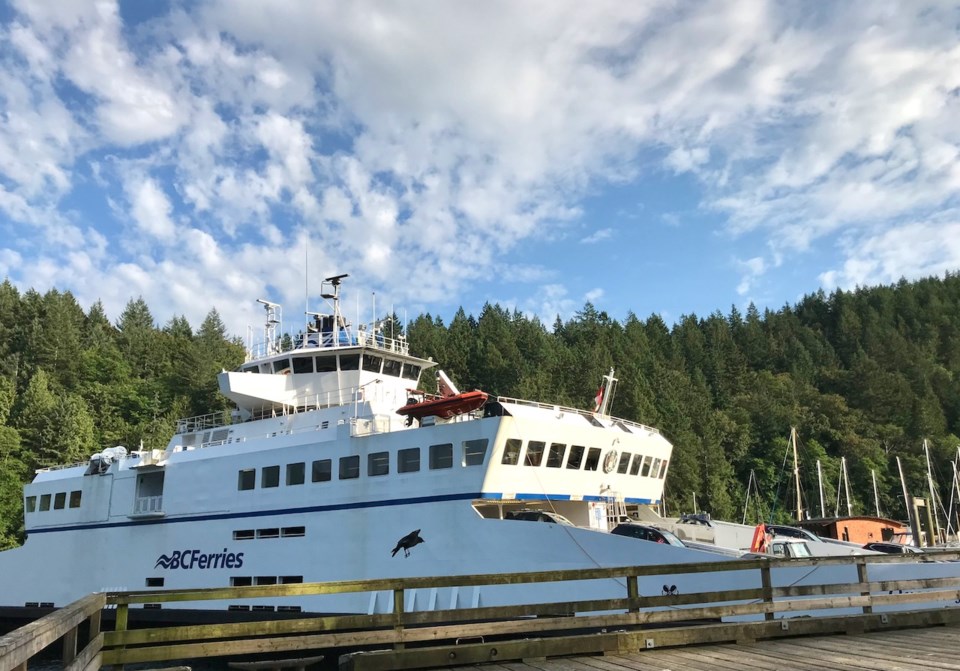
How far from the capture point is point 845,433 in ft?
258

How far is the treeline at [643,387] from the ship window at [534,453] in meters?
42.5

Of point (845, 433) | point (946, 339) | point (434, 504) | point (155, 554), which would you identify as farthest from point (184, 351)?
point (946, 339)

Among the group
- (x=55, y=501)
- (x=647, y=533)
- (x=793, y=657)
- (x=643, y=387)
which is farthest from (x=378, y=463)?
(x=643, y=387)

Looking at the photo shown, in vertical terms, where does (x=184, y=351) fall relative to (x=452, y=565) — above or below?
above

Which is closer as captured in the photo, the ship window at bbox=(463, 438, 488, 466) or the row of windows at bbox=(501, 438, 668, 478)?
the ship window at bbox=(463, 438, 488, 466)

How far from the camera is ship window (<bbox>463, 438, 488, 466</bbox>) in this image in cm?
1648

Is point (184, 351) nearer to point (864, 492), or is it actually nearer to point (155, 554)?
point (155, 554)

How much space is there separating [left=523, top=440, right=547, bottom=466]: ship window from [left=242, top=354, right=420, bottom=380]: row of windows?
Result: 7255 mm

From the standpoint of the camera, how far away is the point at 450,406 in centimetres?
1755

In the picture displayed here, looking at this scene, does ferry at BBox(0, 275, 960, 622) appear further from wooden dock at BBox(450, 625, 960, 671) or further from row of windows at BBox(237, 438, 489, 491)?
wooden dock at BBox(450, 625, 960, 671)

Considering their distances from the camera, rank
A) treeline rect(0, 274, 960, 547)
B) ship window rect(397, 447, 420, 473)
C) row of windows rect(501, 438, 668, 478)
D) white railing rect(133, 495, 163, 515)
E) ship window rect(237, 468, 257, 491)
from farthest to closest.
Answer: treeline rect(0, 274, 960, 547), white railing rect(133, 495, 163, 515), ship window rect(237, 468, 257, 491), ship window rect(397, 447, 420, 473), row of windows rect(501, 438, 668, 478)

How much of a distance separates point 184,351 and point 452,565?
6509 centimetres

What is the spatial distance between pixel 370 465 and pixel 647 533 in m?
7.00

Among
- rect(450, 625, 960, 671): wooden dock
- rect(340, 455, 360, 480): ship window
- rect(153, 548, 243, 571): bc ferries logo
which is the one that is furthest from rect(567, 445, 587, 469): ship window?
rect(450, 625, 960, 671): wooden dock
